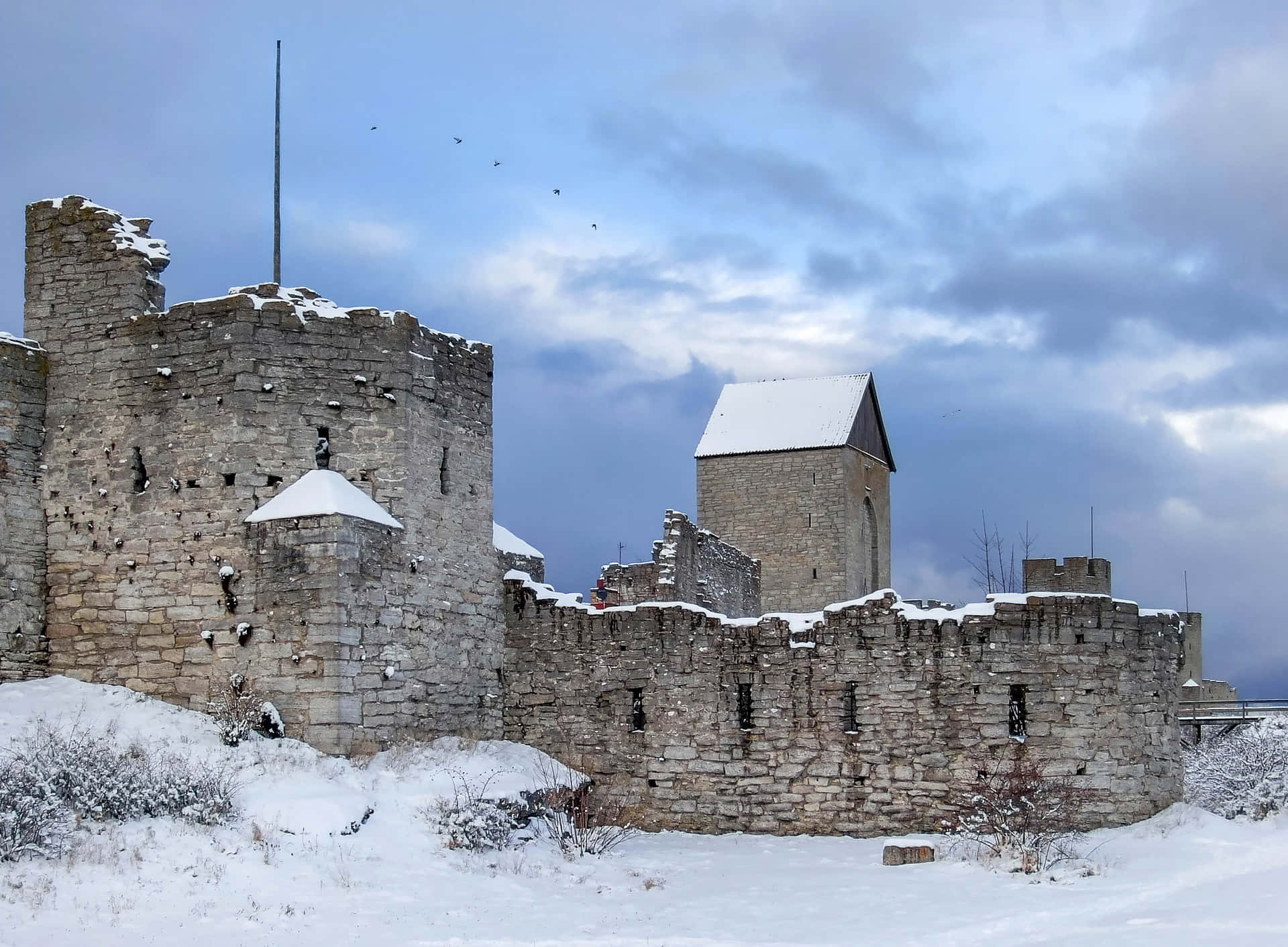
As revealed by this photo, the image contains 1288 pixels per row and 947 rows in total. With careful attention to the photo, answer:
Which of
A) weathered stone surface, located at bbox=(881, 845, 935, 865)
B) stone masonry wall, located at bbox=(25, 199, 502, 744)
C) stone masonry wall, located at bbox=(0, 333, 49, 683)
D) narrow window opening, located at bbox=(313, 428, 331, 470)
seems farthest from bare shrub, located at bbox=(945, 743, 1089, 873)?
stone masonry wall, located at bbox=(0, 333, 49, 683)

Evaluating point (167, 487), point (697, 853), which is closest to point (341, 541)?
point (167, 487)

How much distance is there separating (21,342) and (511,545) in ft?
24.1

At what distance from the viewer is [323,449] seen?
19.0m

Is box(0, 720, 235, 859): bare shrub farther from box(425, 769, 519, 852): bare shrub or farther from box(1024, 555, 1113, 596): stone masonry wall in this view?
box(1024, 555, 1113, 596): stone masonry wall

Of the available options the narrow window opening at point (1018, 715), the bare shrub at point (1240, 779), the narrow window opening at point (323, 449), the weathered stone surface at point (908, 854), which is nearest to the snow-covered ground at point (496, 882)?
the weathered stone surface at point (908, 854)

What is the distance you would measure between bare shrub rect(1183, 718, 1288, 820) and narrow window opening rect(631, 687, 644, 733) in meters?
7.29

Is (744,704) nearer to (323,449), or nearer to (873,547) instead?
(323,449)

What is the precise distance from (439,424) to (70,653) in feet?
17.8

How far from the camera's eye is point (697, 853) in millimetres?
18484

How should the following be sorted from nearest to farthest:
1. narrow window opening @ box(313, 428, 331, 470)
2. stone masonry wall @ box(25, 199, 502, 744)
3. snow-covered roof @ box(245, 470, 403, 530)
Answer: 1. snow-covered roof @ box(245, 470, 403, 530)
2. stone masonry wall @ box(25, 199, 502, 744)
3. narrow window opening @ box(313, 428, 331, 470)

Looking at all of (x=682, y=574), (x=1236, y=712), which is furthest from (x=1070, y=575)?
(x=682, y=574)

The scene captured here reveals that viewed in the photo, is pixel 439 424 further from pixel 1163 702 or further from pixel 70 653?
pixel 1163 702

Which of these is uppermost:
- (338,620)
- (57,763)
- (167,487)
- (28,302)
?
(28,302)

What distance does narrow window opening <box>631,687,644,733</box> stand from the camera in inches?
806
